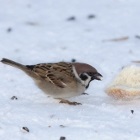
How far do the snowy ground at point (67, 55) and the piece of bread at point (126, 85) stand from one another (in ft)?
0.19

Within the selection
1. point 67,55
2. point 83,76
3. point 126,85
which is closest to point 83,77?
point 83,76

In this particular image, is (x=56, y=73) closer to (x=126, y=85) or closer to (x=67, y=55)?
(x=126, y=85)

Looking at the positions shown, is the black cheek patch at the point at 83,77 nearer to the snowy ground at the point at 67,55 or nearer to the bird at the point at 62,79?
the bird at the point at 62,79

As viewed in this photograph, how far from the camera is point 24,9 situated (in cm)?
759

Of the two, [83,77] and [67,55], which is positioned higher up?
[67,55]

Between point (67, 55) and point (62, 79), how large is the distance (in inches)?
54.7

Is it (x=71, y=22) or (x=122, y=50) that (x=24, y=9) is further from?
(x=122, y=50)

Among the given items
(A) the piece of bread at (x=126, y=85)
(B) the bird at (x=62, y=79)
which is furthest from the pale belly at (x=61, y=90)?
(A) the piece of bread at (x=126, y=85)

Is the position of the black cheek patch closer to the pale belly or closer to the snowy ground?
the pale belly

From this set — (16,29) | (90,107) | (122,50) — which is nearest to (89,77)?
(90,107)

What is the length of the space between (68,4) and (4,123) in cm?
343

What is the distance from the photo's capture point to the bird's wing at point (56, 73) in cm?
493

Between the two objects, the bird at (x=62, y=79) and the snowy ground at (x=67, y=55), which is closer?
the snowy ground at (x=67, y=55)

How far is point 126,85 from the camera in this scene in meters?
5.04
